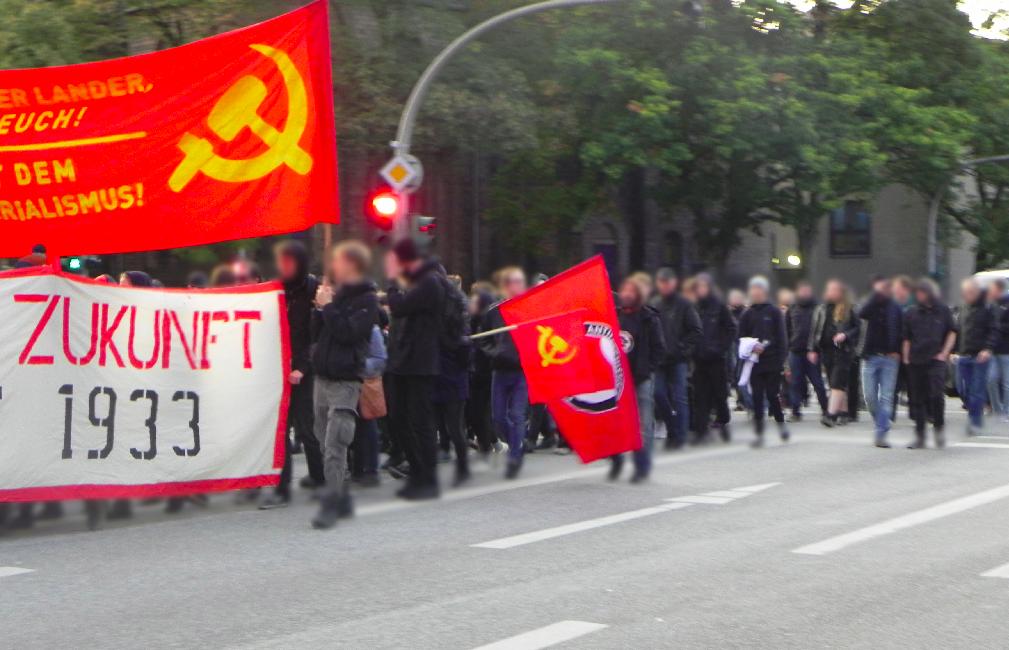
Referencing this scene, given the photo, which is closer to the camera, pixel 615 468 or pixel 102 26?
pixel 615 468

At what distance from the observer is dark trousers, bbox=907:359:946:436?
48.4 feet

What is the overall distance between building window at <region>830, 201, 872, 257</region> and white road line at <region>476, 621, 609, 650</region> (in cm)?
4294

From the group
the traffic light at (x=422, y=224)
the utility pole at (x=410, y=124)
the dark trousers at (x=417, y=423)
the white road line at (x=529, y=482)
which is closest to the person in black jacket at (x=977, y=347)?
the white road line at (x=529, y=482)

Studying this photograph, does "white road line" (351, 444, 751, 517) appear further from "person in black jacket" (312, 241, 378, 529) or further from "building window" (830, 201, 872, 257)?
"building window" (830, 201, 872, 257)

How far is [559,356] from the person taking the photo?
11.1 m

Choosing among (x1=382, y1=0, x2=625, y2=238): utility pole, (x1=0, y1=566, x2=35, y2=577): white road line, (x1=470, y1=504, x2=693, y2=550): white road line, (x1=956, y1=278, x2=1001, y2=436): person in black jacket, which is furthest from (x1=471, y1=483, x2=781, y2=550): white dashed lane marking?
(x1=382, y1=0, x2=625, y2=238): utility pole

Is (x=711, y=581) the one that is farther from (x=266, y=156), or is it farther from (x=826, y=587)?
(x=266, y=156)

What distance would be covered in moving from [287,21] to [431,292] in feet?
6.95

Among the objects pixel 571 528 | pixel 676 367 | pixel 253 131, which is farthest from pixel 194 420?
pixel 676 367

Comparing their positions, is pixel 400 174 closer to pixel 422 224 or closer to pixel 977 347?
pixel 422 224

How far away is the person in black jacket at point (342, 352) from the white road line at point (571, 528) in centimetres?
113

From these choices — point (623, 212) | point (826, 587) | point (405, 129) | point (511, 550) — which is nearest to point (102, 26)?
point (405, 129)

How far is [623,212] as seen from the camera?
3550cm

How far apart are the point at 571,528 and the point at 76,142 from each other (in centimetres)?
374
